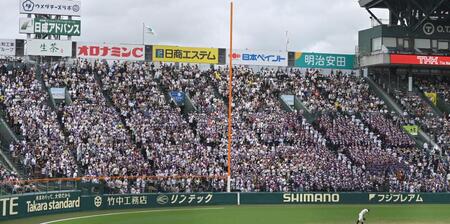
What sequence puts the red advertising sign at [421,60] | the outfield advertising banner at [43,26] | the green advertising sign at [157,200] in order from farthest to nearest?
the red advertising sign at [421,60] < the outfield advertising banner at [43,26] < the green advertising sign at [157,200]

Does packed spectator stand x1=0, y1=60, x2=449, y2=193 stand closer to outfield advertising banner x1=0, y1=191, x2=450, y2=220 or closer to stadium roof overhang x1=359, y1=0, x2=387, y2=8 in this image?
outfield advertising banner x1=0, y1=191, x2=450, y2=220

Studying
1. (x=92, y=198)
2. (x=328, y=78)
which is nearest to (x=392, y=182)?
(x=328, y=78)

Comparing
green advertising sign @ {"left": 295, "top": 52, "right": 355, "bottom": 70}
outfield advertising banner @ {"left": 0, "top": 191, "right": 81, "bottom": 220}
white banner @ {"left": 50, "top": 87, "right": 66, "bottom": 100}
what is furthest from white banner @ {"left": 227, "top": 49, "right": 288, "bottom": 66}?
outfield advertising banner @ {"left": 0, "top": 191, "right": 81, "bottom": 220}

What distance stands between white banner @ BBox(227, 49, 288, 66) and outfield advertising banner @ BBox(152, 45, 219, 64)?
166 cm

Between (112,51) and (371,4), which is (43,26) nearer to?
(112,51)

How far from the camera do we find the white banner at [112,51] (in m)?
54.1

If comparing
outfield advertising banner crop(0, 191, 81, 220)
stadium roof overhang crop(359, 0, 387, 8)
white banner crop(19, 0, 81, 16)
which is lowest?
outfield advertising banner crop(0, 191, 81, 220)

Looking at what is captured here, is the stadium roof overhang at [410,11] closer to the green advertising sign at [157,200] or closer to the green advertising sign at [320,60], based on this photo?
the green advertising sign at [320,60]

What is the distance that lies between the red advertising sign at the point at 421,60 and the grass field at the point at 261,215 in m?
18.1

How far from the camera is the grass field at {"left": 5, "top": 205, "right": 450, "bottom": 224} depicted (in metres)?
33.3

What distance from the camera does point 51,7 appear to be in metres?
53.3

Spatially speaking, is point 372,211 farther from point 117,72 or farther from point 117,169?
point 117,72

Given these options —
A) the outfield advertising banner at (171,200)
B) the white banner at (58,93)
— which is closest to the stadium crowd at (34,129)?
the white banner at (58,93)

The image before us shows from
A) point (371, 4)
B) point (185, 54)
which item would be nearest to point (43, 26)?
point (185, 54)
